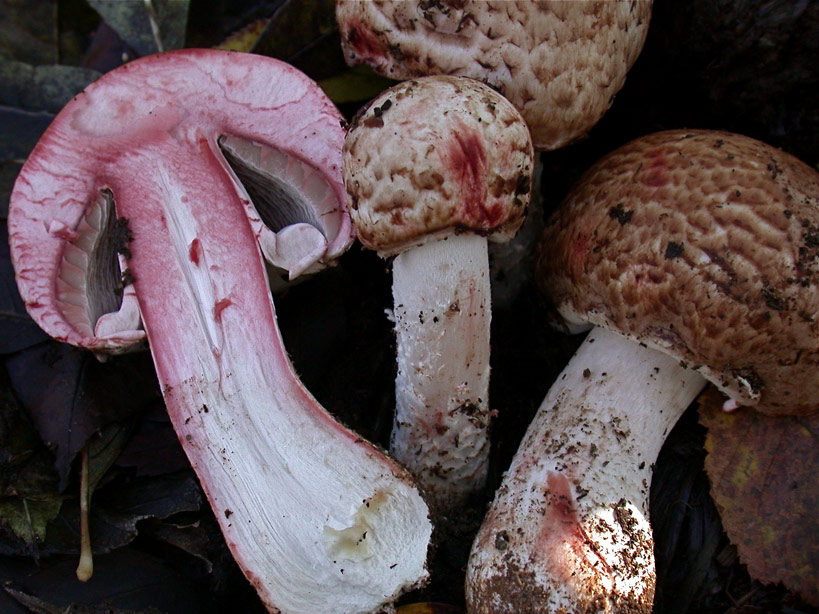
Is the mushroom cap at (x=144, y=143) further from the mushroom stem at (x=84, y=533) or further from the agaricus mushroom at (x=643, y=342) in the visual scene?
the agaricus mushroom at (x=643, y=342)

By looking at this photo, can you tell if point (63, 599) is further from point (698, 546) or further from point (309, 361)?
point (698, 546)

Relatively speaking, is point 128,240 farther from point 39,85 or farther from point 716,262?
point 716,262

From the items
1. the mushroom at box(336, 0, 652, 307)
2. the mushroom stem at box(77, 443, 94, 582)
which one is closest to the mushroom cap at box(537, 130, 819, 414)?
the mushroom at box(336, 0, 652, 307)

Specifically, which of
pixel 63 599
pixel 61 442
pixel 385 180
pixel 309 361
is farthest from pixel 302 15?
pixel 63 599

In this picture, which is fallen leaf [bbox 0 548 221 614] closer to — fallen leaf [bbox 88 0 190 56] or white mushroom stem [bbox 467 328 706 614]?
white mushroom stem [bbox 467 328 706 614]

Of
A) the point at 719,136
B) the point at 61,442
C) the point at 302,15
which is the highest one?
the point at 302,15

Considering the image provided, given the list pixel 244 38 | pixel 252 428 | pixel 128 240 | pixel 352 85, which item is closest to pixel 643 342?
pixel 252 428
